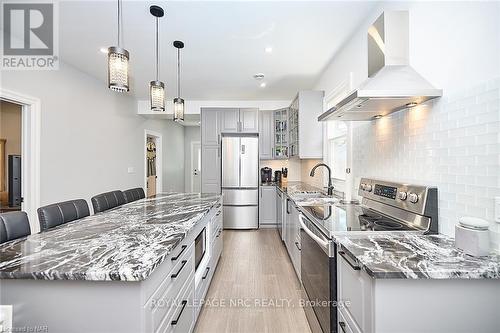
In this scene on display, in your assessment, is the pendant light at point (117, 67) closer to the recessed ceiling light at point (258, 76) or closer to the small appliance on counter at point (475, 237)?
the small appliance on counter at point (475, 237)

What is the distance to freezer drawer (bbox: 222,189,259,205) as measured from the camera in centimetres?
473

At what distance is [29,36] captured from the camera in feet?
8.39

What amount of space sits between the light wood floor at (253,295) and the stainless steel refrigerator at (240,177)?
1149mm

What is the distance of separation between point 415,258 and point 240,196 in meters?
3.84

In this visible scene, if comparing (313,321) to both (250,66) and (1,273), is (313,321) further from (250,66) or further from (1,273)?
(250,66)

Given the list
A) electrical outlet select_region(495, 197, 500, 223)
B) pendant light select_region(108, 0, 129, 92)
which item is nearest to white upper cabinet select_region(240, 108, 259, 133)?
pendant light select_region(108, 0, 129, 92)

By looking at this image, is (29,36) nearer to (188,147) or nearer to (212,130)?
(212,130)

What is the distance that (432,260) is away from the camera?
100 centimetres

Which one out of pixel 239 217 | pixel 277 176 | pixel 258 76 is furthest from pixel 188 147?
pixel 258 76

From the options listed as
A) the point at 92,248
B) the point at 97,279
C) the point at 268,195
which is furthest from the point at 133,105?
the point at 97,279

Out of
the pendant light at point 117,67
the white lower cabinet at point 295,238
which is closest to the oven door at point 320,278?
the white lower cabinet at point 295,238

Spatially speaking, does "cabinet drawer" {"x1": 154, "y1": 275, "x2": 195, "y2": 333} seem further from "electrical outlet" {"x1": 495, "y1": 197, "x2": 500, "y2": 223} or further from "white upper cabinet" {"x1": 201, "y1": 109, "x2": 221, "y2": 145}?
"white upper cabinet" {"x1": 201, "y1": 109, "x2": 221, "y2": 145}

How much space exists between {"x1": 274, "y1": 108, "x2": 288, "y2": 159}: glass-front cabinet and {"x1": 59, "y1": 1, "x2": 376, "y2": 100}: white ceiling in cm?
121

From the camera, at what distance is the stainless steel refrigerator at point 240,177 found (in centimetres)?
471
